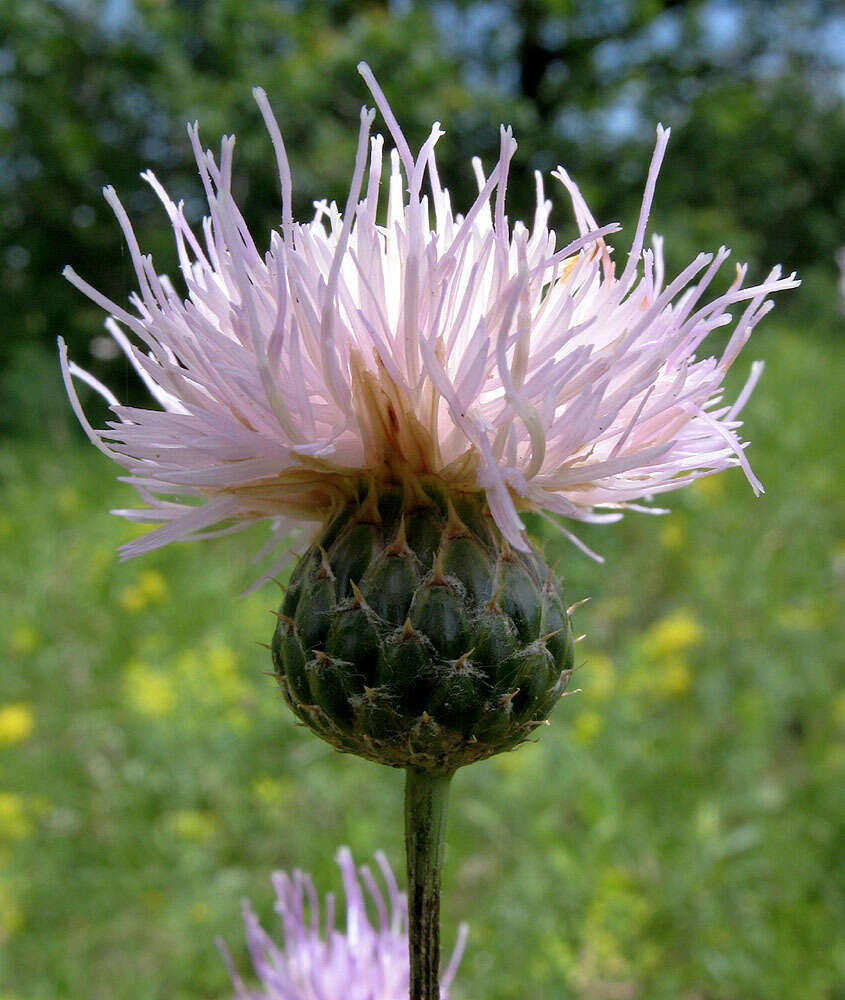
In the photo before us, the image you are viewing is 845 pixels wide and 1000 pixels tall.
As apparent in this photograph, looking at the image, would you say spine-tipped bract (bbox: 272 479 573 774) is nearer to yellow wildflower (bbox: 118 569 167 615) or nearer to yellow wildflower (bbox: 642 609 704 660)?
yellow wildflower (bbox: 642 609 704 660)

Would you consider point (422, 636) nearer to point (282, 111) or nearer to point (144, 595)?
point (144, 595)

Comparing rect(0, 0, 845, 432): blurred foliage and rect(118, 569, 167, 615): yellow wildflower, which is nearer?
rect(118, 569, 167, 615): yellow wildflower

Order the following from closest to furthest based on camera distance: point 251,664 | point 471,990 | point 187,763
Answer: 1. point 471,990
2. point 187,763
3. point 251,664

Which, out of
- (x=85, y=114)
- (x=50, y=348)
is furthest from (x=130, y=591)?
(x=85, y=114)

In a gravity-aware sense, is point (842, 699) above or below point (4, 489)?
below

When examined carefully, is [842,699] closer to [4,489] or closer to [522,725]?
[522,725]

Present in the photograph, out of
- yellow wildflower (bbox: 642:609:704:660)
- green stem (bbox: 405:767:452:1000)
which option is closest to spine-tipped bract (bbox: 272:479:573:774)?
green stem (bbox: 405:767:452:1000)

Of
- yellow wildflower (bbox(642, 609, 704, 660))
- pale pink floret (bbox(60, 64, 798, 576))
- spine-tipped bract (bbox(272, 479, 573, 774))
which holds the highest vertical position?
yellow wildflower (bbox(642, 609, 704, 660))
